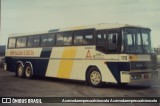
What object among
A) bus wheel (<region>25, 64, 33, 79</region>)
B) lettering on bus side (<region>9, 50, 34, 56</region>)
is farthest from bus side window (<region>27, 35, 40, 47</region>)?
bus wheel (<region>25, 64, 33, 79</region>)

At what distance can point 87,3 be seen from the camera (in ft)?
34.7

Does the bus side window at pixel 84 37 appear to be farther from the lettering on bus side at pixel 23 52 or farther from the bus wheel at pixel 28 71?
the bus wheel at pixel 28 71

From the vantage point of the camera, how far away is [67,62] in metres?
12.5

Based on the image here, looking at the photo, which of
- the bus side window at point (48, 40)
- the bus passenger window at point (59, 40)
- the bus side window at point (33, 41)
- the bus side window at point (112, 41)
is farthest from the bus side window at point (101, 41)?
the bus side window at point (33, 41)

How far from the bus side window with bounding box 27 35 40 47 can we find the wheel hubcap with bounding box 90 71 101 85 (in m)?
3.42

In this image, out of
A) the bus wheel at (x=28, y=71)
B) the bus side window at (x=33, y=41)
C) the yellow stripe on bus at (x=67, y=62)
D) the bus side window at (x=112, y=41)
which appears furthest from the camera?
the bus wheel at (x=28, y=71)

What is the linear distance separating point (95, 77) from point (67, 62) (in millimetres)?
1341

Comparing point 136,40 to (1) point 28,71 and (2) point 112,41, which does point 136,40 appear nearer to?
(2) point 112,41

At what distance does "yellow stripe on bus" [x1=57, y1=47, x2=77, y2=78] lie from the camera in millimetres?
12273

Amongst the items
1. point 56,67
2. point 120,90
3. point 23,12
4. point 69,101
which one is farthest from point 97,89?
point 23,12

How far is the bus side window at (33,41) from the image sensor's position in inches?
560

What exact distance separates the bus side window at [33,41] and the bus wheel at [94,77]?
3288 mm

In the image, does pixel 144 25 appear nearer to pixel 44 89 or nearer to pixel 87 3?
pixel 87 3

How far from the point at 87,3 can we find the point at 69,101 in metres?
3.02
